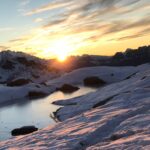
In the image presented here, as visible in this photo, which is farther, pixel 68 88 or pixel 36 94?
pixel 68 88

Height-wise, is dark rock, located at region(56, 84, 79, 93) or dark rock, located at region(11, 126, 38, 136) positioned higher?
dark rock, located at region(56, 84, 79, 93)

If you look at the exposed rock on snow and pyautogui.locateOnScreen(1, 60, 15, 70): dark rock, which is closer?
the exposed rock on snow

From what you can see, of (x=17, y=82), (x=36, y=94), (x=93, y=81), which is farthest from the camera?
(x=17, y=82)

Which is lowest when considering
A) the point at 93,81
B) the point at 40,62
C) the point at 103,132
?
the point at 103,132

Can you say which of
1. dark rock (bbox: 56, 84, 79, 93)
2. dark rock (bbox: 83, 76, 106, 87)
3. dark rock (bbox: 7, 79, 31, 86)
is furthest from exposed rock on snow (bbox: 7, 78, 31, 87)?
dark rock (bbox: 56, 84, 79, 93)

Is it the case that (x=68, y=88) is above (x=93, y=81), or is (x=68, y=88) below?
below

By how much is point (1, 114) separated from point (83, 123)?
76.8ft

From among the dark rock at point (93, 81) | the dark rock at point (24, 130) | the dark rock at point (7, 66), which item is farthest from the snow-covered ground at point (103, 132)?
the dark rock at point (7, 66)

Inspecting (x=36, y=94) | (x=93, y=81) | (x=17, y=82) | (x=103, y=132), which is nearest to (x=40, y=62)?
(x=17, y=82)

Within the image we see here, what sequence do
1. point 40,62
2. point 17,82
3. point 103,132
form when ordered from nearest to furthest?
point 103,132
point 17,82
point 40,62

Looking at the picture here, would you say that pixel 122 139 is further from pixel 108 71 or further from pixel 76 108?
pixel 108 71

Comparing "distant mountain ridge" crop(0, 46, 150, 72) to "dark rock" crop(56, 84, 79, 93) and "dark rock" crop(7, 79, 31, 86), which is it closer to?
"dark rock" crop(7, 79, 31, 86)

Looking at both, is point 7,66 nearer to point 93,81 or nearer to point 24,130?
point 93,81

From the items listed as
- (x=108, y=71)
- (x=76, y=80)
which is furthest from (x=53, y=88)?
(x=108, y=71)
